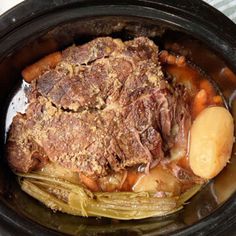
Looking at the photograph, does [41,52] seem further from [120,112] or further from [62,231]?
[62,231]

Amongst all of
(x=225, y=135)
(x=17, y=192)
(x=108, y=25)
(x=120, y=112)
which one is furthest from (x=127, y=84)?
(x=17, y=192)

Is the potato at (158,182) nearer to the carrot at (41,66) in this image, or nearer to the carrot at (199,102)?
the carrot at (199,102)

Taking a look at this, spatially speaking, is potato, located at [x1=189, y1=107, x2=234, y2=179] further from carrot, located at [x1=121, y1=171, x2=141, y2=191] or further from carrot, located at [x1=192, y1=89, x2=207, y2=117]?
carrot, located at [x1=121, y1=171, x2=141, y2=191]

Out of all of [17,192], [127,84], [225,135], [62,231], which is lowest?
[62,231]

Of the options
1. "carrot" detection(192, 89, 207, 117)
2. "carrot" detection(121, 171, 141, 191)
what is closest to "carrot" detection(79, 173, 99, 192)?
"carrot" detection(121, 171, 141, 191)

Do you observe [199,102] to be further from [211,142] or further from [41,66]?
[41,66]

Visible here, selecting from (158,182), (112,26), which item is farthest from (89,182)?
(112,26)
